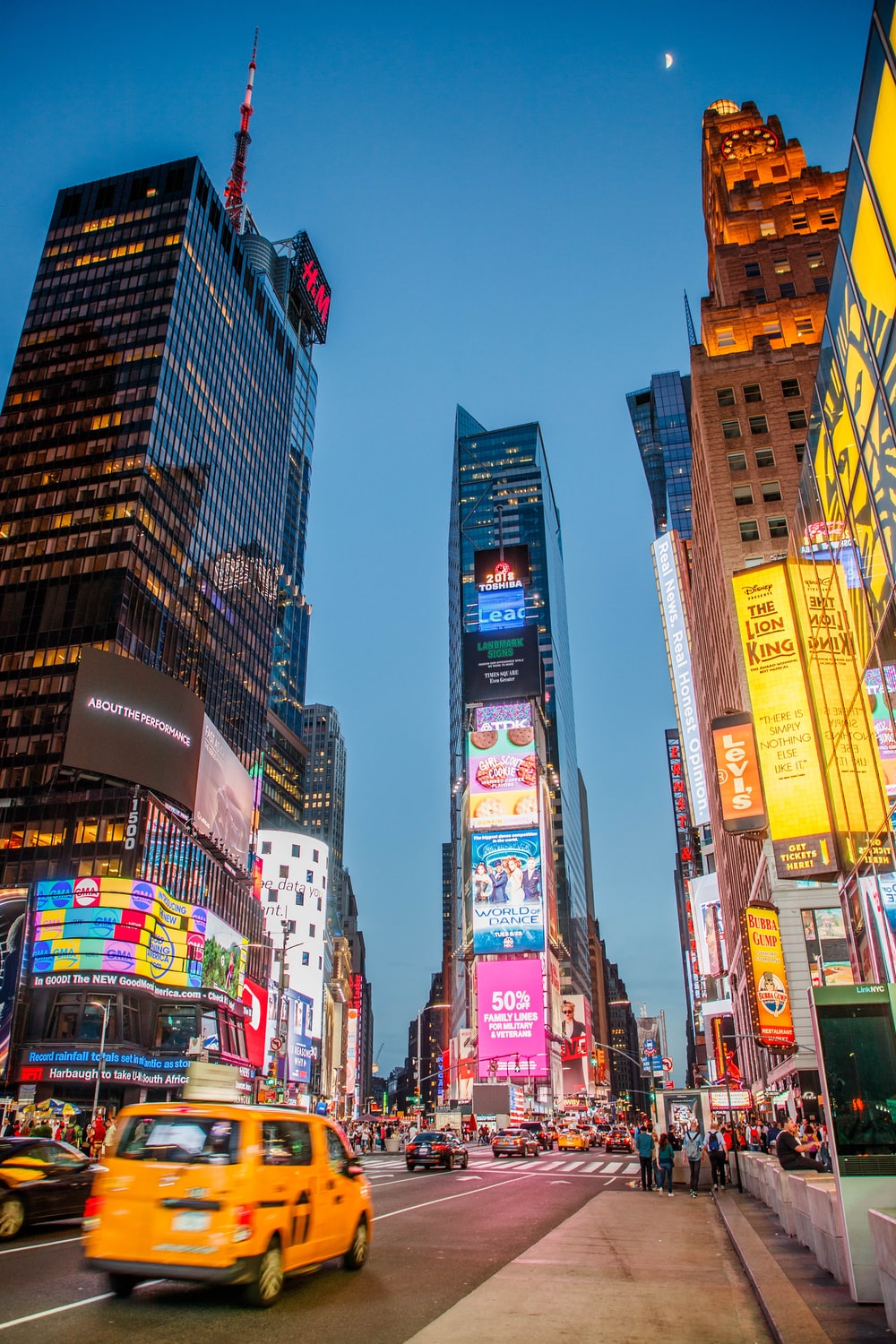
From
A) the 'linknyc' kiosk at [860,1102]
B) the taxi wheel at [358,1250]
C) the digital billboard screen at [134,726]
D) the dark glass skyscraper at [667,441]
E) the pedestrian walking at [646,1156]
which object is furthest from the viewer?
the dark glass skyscraper at [667,441]

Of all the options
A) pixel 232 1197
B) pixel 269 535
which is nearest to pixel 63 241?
pixel 269 535

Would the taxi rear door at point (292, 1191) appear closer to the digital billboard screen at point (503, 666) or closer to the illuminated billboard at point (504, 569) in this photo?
the digital billboard screen at point (503, 666)

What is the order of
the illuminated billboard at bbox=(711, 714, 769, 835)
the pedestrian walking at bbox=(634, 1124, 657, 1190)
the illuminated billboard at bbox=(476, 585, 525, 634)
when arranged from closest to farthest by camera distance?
the pedestrian walking at bbox=(634, 1124, 657, 1190)
the illuminated billboard at bbox=(711, 714, 769, 835)
the illuminated billboard at bbox=(476, 585, 525, 634)

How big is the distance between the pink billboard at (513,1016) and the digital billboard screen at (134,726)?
5472 cm

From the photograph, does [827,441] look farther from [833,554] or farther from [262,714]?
[262,714]

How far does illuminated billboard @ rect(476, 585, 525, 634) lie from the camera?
5335 inches

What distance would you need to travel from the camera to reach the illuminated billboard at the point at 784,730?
74.7 feet

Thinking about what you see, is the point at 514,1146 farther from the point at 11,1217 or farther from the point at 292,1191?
the point at 292,1191

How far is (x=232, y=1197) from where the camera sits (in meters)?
8.39

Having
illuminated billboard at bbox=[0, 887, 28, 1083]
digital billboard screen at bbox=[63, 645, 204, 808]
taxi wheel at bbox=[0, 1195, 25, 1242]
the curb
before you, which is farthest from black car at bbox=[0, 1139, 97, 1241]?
digital billboard screen at bbox=[63, 645, 204, 808]

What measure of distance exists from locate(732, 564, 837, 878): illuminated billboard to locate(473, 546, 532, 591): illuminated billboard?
111669mm

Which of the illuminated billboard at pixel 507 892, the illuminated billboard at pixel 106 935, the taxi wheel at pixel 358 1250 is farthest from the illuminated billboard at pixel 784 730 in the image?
the illuminated billboard at pixel 507 892

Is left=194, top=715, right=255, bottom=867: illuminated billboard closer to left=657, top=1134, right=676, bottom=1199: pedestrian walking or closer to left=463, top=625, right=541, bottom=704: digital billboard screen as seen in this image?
left=463, top=625, right=541, bottom=704: digital billboard screen

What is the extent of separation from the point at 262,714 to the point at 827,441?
4223 inches
